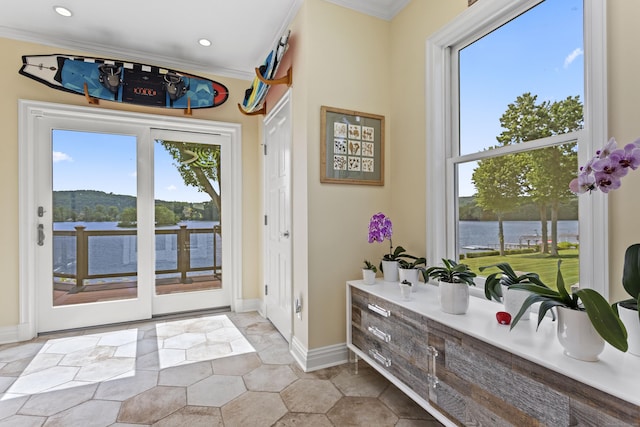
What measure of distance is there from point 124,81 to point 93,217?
52.5 inches

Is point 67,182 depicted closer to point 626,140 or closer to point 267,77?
point 267,77

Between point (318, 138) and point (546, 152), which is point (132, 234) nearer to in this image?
point (318, 138)

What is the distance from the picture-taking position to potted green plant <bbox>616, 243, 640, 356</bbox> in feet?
3.44

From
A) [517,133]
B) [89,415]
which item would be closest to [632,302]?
[517,133]

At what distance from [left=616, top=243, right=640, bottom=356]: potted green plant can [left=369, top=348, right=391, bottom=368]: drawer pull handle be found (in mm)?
1086

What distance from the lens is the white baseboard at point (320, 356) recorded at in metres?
2.25

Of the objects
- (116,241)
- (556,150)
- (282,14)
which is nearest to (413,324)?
(556,150)

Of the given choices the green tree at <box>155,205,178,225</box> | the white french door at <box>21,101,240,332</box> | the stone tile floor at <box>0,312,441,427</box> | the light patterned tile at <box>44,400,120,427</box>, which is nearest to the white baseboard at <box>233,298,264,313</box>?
the white french door at <box>21,101,240,332</box>

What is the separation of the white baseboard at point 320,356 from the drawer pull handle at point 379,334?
44cm

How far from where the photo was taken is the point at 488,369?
1246mm

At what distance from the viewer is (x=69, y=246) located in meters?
3.05

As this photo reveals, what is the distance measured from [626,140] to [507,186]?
58 centimetres

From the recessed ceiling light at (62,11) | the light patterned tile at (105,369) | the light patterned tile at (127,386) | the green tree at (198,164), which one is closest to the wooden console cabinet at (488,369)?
the light patterned tile at (127,386)

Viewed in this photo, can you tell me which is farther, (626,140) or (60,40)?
(60,40)
